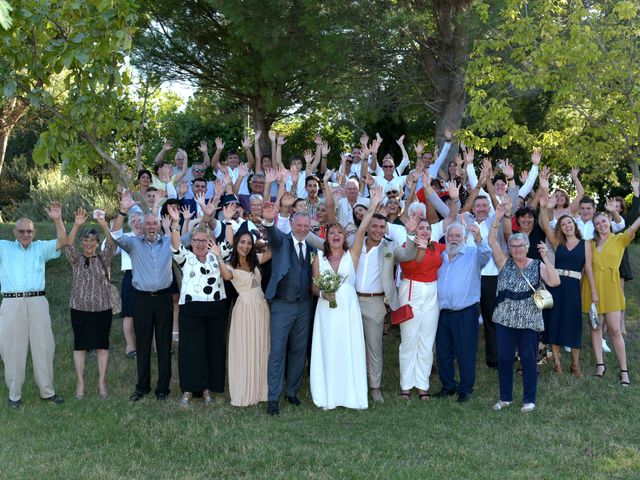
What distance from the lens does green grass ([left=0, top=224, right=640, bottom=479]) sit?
20.5 feet

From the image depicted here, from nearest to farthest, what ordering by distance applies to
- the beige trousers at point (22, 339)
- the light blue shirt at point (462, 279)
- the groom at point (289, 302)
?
the groom at point (289, 302) < the beige trousers at point (22, 339) < the light blue shirt at point (462, 279)

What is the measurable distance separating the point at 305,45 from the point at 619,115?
547cm

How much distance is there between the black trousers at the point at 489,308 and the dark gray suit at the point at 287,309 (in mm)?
2449

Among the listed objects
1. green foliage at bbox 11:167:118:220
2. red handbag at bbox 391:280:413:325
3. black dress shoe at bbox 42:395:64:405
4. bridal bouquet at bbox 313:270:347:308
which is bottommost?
black dress shoe at bbox 42:395:64:405

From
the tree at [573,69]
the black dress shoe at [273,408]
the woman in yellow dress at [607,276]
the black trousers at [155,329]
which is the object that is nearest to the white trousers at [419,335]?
the black dress shoe at [273,408]

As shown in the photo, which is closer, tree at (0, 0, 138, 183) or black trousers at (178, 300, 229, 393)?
tree at (0, 0, 138, 183)

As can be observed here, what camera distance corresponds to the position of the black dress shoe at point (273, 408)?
794cm

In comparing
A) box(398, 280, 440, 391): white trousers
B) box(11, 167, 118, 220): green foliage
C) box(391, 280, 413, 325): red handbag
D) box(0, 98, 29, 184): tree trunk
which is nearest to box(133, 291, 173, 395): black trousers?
box(391, 280, 413, 325): red handbag

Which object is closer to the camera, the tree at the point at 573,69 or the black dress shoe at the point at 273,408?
the black dress shoe at the point at 273,408

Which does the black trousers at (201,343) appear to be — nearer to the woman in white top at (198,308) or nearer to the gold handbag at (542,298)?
the woman in white top at (198,308)

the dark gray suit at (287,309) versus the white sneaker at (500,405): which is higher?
the dark gray suit at (287,309)

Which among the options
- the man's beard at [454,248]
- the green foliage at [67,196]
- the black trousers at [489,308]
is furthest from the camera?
the green foliage at [67,196]

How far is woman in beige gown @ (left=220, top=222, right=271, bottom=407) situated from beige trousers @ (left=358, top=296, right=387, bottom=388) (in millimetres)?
1129

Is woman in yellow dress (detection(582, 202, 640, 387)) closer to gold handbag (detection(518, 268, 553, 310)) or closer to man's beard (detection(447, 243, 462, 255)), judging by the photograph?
gold handbag (detection(518, 268, 553, 310))
